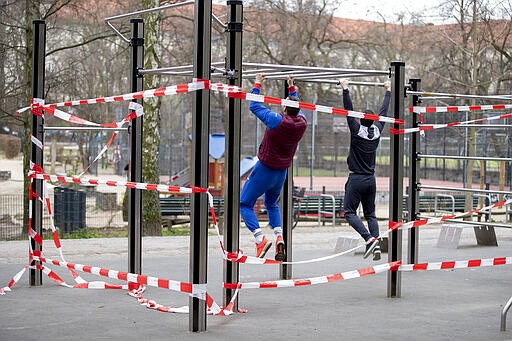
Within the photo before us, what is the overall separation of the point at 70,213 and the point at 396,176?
9.93 metres

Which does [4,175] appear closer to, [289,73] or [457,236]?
[457,236]

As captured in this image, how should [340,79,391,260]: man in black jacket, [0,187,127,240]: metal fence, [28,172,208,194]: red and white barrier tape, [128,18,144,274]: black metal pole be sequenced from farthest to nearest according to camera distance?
1. [0,187,127,240]: metal fence
2. [340,79,391,260]: man in black jacket
3. [128,18,144,274]: black metal pole
4. [28,172,208,194]: red and white barrier tape

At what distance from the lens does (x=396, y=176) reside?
316 inches

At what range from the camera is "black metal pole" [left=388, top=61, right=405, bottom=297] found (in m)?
7.96

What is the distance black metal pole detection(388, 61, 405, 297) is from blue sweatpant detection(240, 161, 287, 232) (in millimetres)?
1150

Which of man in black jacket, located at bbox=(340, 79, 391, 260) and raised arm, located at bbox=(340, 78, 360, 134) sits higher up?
raised arm, located at bbox=(340, 78, 360, 134)

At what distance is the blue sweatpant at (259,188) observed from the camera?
8.45 meters

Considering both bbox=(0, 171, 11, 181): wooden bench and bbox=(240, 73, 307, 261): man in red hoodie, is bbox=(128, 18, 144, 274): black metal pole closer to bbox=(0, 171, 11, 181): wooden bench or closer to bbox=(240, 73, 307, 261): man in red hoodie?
bbox=(240, 73, 307, 261): man in red hoodie

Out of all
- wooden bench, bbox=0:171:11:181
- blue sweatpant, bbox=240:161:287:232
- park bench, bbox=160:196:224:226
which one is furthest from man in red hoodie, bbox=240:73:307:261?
wooden bench, bbox=0:171:11:181

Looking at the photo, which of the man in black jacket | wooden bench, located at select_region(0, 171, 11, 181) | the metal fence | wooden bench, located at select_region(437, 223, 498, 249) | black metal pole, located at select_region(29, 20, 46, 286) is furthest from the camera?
wooden bench, located at select_region(0, 171, 11, 181)

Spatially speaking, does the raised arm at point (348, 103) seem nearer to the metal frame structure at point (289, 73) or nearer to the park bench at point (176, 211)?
the metal frame structure at point (289, 73)

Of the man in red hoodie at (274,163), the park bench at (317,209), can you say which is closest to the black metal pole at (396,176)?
the man in red hoodie at (274,163)

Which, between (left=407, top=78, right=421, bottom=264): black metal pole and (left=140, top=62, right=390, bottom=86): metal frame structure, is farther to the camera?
(left=407, top=78, right=421, bottom=264): black metal pole

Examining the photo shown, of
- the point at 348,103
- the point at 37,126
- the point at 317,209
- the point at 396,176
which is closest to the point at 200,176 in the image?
the point at 396,176
